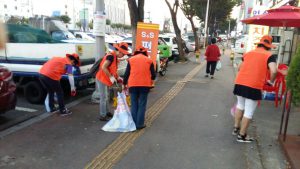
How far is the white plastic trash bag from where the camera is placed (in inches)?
239

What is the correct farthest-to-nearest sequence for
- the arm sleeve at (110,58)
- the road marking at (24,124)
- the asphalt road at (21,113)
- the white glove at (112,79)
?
1. the asphalt road at (21,113)
2. the white glove at (112,79)
3. the arm sleeve at (110,58)
4. the road marking at (24,124)

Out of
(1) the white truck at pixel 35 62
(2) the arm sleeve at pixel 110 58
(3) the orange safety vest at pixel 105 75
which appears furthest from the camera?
(1) the white truck at pixel 35 62

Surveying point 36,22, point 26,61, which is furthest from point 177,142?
point 36,22

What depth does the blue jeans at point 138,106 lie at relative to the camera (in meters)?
6.14

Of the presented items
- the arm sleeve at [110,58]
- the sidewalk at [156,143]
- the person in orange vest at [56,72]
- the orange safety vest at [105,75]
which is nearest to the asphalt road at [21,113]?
the sidewalk at [156,143]

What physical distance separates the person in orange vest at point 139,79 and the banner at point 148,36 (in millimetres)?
3772

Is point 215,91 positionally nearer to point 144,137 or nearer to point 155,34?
point 155,34

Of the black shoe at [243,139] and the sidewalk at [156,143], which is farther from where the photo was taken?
the black shoe at [243,139]

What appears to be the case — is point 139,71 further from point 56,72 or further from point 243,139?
point 243,139

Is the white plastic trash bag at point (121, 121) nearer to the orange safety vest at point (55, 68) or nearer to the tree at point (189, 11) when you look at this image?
the orange safety vest at point (55, 68)

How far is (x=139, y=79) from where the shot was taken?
19.6 ft

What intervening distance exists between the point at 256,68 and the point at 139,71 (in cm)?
201

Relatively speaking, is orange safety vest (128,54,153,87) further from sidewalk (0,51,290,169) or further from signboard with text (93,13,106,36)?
signboard with text (93,13,106,36)

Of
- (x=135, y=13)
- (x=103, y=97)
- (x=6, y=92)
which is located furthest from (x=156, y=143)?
(x=135, y=13)
